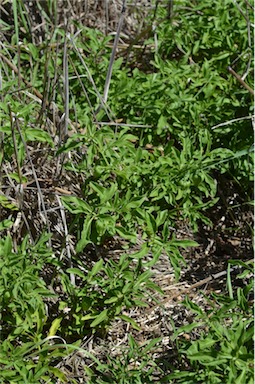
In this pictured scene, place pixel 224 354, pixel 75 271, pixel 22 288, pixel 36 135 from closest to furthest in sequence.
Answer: pixel 224 354, pixel 22 288, pixel 75 271, pixel 36 135

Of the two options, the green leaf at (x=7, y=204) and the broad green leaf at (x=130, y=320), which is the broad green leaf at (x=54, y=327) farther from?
A: the green leaf at (x=7, y=204)

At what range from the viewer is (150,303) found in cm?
270

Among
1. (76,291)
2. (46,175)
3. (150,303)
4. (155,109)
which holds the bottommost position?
(150,303)

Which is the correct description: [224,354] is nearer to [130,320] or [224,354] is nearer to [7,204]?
[130,320]

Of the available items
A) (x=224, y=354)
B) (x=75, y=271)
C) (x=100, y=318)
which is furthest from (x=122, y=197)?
(x=224, y=354)

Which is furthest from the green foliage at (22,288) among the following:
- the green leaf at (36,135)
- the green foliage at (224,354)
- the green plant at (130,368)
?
the green foliage at (224,354)

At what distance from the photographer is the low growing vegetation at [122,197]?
2.25 metres

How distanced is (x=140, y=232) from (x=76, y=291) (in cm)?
51

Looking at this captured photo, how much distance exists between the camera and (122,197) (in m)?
2.54

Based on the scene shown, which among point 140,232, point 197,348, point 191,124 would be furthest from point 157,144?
point 197,348

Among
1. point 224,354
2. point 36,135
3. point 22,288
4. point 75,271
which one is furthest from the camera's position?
point 36,135

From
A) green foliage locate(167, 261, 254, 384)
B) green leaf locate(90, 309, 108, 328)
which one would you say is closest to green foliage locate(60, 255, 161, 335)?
green leaf locate(90, 309, 108, 328)

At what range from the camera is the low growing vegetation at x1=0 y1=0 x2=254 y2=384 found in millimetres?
2246

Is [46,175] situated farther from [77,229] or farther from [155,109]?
[155,109]
